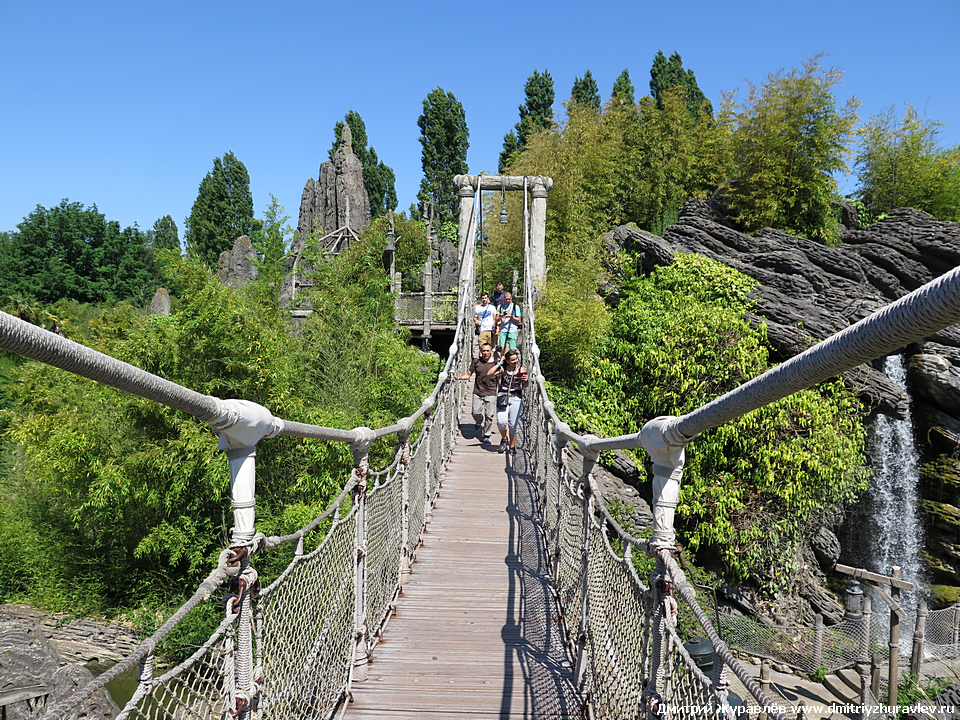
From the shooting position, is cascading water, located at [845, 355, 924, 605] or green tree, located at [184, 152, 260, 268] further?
green tree, located at [184, 152, 260, 268]

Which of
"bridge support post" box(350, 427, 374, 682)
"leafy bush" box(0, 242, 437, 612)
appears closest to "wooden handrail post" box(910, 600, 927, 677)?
"leafy bush" box(0, 242, 437, 612)

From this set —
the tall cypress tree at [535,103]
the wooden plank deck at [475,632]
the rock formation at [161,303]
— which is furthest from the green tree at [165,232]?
the wooden plank deck at [475,632]

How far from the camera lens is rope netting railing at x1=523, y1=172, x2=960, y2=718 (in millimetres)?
831

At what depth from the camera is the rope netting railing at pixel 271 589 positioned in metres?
1.02

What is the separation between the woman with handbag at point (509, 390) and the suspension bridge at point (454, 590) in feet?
2.08

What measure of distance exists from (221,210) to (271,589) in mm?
35640

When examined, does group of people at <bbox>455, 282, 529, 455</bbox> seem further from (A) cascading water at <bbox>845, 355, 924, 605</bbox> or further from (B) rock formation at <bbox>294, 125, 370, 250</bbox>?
(B) rock formation at <bbox>294, 125, 370, 250</bbox>

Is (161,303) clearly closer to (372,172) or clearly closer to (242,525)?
(242,525)

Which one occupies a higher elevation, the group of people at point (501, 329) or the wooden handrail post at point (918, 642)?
the group of people at point (501, 329)

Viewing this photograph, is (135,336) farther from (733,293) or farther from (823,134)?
(823,134)

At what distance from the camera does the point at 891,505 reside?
10258mm

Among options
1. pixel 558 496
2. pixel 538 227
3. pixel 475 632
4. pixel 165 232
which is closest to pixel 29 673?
pixel 475 632

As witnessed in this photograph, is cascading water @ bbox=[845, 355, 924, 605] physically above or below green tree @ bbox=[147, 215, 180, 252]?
below

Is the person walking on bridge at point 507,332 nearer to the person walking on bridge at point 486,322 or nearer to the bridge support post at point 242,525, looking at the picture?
the person walking on bridge at point 486,322
